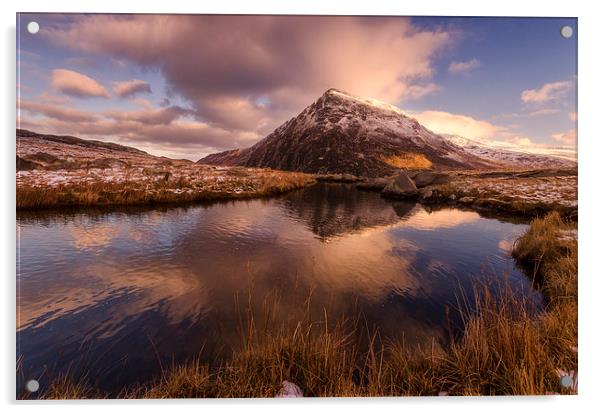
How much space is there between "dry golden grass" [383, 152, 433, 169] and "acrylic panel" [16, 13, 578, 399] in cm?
3085

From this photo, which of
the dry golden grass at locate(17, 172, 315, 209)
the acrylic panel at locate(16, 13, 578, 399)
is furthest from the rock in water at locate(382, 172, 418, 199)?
the acrylic panel at locate(16, 13, 578, 399)

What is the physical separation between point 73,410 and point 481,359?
15.2ft

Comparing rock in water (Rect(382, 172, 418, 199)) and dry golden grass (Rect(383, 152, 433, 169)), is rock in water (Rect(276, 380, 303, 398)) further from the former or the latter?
dry golden grass (Rect(383, 152, 433, 169))

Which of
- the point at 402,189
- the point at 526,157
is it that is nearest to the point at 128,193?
the point at 402,189

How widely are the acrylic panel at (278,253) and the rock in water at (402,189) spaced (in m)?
10.1

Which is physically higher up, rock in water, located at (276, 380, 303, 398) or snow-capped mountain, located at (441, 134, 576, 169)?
snow-capped mountain, located at (441, 134, 576, 169)

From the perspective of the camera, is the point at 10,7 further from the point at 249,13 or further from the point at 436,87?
the point at 436,87

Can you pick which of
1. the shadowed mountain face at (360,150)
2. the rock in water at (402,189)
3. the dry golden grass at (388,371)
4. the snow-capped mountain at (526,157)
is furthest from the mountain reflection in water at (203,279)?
the shadowed mountain face at (360,150)

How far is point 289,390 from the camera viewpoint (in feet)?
8.92

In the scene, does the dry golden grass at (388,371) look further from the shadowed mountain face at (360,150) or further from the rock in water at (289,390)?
the shadowed mountain face at (360,150)

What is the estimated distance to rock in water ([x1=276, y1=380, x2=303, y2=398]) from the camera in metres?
2.71

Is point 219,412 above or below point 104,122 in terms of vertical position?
below

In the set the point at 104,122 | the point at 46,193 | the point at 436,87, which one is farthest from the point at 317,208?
the point at 46,193

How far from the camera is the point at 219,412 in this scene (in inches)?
117
